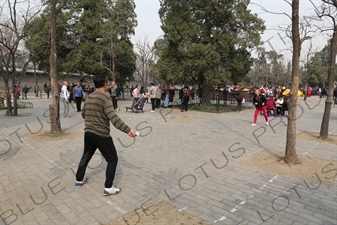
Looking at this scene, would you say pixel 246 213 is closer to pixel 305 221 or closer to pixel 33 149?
pixel 305 221

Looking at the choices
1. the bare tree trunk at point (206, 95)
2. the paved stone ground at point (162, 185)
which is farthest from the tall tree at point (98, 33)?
the paved stone ground at point (162, 185)

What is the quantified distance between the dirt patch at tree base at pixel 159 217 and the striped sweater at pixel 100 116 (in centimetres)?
116

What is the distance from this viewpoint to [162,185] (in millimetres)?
4340

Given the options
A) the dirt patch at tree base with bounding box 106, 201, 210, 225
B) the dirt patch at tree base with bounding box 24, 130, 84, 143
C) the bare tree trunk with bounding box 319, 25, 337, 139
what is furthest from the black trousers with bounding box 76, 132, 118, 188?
the bare tree trunk with bounding box 319, 25, 337, 139

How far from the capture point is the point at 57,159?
5652mm

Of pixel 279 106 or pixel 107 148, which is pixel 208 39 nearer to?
pixel 279 106

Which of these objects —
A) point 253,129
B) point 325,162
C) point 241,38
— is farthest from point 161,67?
point 325,162

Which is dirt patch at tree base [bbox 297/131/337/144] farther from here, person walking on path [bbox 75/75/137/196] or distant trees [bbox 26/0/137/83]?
distant trees [bbox 26/0/137/83]

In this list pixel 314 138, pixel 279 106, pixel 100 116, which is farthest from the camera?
pixel 279 106

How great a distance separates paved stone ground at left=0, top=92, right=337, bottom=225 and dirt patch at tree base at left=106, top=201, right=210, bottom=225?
8 centimetres

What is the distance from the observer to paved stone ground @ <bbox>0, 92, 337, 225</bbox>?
11.2 feet

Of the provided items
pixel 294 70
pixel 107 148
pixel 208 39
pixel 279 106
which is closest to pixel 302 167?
pixel 294 70

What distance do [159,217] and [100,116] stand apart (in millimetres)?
1651

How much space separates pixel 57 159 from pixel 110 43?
55.7 ft
